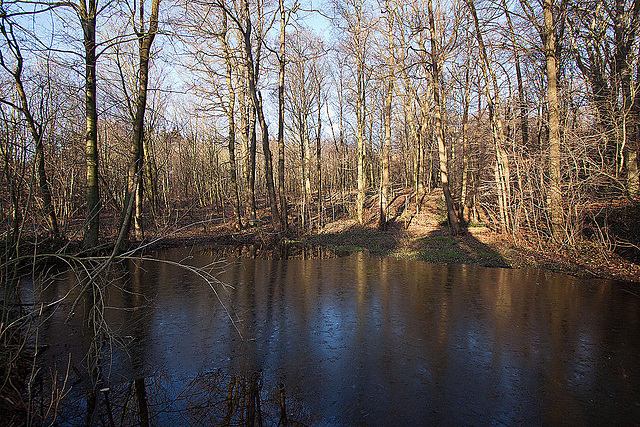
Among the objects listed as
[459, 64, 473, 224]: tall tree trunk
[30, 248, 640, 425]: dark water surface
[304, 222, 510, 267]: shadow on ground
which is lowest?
[30, 248, 640, 425]: dark water surface

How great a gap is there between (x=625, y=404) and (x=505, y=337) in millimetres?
1723

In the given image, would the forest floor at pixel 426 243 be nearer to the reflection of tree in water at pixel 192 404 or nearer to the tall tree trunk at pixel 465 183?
the tall tree trunk at pixel 465 183

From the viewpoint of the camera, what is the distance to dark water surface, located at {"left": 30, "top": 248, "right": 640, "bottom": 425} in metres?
3.62

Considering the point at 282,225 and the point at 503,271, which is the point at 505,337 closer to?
the point at 503,271

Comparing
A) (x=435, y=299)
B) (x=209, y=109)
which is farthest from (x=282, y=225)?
(x=435, y=299)

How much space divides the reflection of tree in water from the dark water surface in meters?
0.14

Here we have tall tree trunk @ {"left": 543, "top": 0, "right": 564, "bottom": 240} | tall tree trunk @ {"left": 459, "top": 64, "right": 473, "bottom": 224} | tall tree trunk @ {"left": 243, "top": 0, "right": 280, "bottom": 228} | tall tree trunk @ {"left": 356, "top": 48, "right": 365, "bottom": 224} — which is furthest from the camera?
tall tree trunk @ {"left": 356, "top": 48, "right": 365, "bottom": 224}

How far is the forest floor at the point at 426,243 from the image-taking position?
994cm

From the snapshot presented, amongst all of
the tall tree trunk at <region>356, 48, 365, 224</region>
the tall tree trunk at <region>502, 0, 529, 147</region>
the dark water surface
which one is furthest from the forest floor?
the tall tree trunk at <region>502, 0, 529, 147</region>

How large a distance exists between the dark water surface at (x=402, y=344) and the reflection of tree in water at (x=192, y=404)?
144 mm

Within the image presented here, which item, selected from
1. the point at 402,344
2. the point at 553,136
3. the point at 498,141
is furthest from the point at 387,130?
the point at 402,344

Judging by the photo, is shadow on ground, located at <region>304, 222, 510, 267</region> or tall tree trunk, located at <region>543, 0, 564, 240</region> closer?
tall tree trunk, located at <region>543, 0, 564, 240</region>

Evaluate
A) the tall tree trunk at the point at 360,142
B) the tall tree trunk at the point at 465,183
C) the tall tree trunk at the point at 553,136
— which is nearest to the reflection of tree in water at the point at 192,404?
the tall tree trunk at the point at 553,136

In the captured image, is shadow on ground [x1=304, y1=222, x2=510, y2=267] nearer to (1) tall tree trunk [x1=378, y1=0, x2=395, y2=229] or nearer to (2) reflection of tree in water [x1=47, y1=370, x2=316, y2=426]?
(1) tall tree trunk [x1=378, y1=0, x2=395, y2=229]
